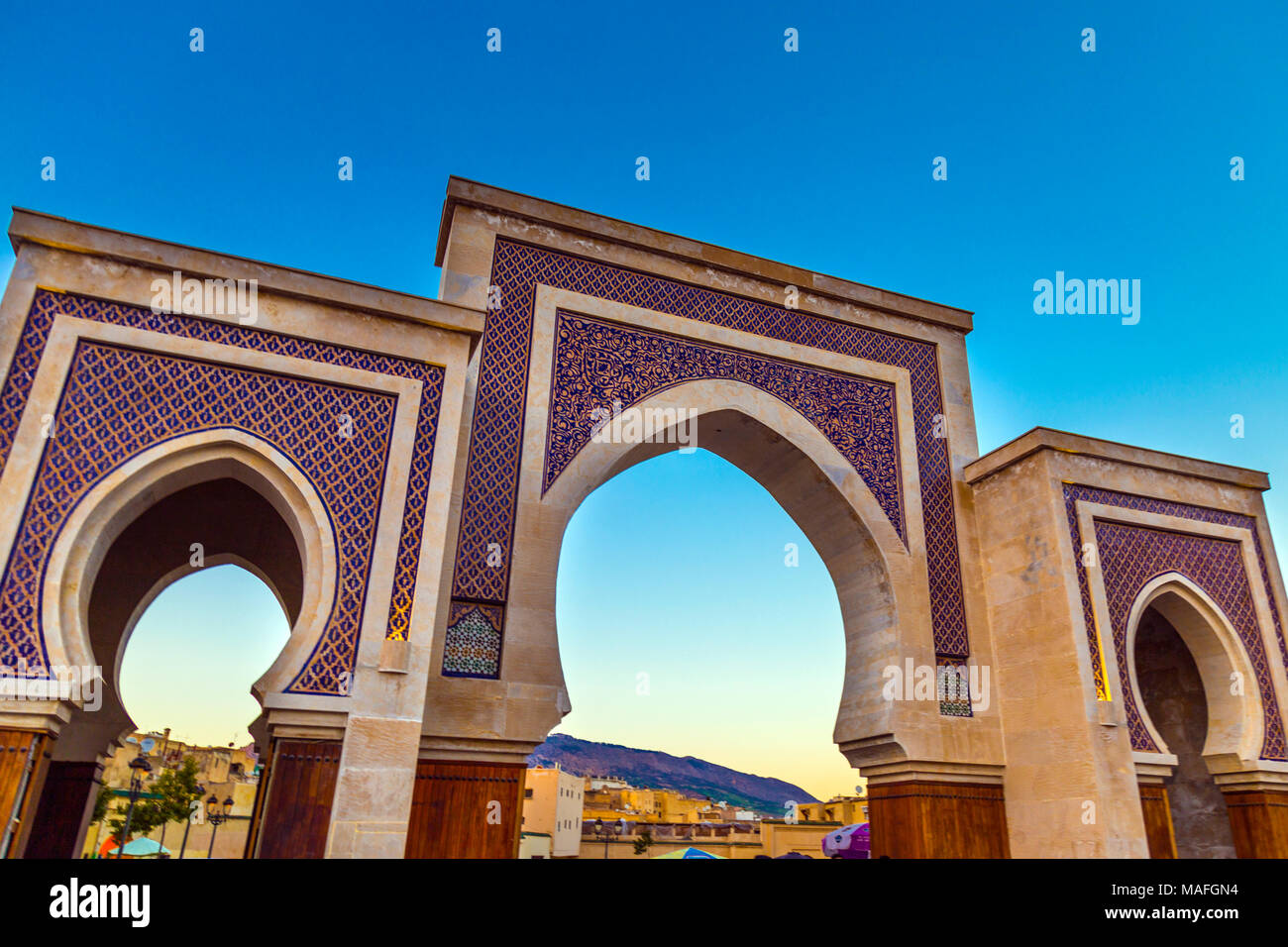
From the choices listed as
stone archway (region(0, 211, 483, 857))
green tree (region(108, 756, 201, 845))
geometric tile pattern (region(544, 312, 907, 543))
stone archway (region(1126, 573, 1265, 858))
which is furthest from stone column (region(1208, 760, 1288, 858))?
green tree (region(108, 756, 201, 845))

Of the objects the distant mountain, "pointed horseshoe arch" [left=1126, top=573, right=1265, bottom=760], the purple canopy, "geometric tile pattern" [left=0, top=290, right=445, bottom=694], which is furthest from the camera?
the distant mountain

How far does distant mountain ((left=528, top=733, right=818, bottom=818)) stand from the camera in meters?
66.4

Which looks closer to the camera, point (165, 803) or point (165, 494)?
point (165, 494)

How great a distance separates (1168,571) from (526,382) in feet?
16.4

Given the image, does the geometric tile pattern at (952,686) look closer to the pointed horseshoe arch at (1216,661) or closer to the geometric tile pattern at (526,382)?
the geometric tile pattern at (526,382)

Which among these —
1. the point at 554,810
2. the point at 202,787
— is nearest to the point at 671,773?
the point at 554,810

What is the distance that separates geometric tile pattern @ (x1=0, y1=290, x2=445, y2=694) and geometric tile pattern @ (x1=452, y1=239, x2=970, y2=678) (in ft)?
2.68

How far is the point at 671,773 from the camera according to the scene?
72375 millimetres

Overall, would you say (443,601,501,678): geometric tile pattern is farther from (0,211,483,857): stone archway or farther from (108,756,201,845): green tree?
(108,756,201,845): green tree

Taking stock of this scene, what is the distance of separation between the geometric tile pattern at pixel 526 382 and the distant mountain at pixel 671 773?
192 ft

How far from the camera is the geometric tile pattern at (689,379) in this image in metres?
6.40

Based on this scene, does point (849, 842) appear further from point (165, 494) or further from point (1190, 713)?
point (165, 494)
